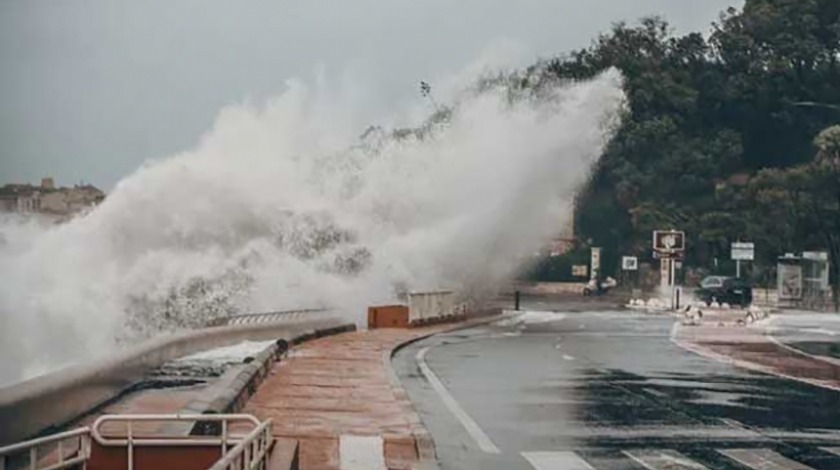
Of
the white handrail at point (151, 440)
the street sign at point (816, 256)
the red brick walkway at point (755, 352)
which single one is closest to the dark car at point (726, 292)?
the street sign at point (816, 256)

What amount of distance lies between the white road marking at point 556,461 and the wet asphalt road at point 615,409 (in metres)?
0.02

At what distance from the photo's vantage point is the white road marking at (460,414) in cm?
Answer: 1475

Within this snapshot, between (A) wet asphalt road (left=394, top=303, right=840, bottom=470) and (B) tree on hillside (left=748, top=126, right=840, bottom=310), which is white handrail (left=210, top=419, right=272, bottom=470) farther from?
(B) tree on hillside (left=748, top=126, right=840, bottom=310)

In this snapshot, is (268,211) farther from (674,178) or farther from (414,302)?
(674,178)

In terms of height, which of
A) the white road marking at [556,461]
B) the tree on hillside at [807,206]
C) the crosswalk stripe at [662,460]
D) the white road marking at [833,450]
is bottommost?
the white road marking at [556,461]

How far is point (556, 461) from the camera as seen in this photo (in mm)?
13562

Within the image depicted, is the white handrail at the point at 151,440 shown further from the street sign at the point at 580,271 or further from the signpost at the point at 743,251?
the street sign at the point at 580,271

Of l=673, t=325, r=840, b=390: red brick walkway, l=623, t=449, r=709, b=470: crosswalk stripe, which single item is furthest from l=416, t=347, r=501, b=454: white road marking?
l=673, t=325, r=840, b=390: red brick walkway

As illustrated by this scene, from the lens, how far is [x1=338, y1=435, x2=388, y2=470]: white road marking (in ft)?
43.3

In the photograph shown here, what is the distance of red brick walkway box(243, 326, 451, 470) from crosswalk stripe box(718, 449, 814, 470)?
3.08 metres

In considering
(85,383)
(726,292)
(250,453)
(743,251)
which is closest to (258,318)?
(85,383)

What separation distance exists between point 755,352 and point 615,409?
13062 mm

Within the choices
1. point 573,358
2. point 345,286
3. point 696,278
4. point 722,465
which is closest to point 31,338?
point 573,358

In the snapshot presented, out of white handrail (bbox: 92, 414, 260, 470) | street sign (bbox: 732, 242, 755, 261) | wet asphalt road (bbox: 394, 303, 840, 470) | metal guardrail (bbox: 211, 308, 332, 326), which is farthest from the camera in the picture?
street sign (bbox: 732, 242, 755, 261)
